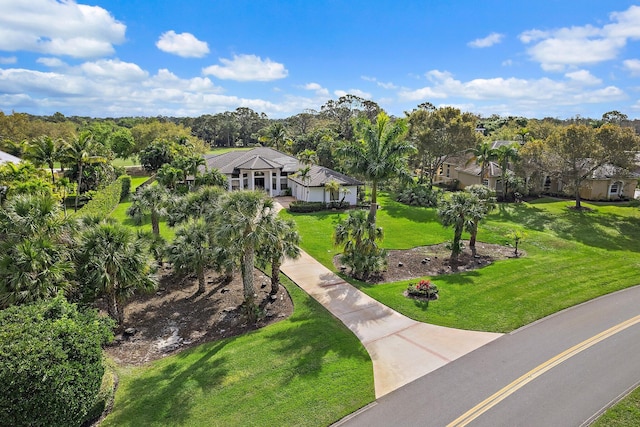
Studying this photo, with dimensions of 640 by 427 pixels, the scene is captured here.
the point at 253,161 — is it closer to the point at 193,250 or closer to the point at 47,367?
the point at 193,250

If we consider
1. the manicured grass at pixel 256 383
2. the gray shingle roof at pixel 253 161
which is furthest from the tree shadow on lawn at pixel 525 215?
the manicured grass at pixel 256 383

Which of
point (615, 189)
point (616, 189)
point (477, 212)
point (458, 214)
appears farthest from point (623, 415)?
point (616, 189)

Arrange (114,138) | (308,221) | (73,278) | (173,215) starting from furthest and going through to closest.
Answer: (114,138)
(308,221)
(173,215)
(73,278)

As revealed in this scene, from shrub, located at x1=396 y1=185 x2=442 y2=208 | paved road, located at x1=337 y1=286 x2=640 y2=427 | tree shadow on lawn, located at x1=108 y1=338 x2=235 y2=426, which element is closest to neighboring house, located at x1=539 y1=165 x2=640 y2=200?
shrub, located at x1=396 y1=185 x2=442 y2=208

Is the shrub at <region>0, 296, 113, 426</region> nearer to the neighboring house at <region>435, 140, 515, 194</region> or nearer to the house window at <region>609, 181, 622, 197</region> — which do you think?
the neighboring house at <region>435, 140, 515, 194</region>

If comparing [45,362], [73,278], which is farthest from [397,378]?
[73,278]

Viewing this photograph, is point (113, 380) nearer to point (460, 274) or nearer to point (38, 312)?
point (38, 312)
